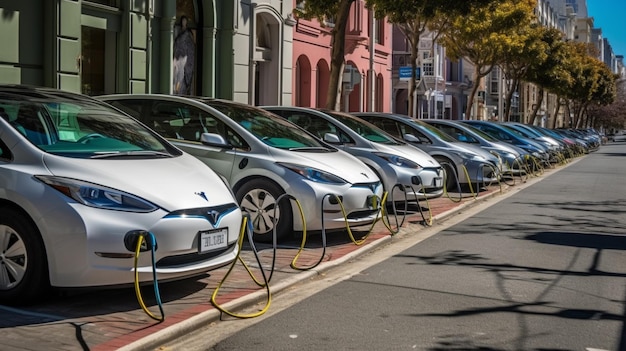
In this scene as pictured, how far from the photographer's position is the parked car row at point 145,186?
5.77 m

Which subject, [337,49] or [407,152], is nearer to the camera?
[407,152]

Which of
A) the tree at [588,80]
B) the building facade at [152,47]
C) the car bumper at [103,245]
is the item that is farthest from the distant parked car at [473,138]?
the tree at [588,80]

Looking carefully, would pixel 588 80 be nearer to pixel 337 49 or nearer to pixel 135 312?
pixel 337 49

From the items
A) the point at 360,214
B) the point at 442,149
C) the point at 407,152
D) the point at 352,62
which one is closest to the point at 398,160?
the point at 407,152

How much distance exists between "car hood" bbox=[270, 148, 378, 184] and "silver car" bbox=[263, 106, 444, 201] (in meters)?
1.79

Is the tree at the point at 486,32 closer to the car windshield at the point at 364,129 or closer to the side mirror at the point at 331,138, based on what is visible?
the car windshield at the point at 364,129

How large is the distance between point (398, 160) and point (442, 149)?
4.09 meters

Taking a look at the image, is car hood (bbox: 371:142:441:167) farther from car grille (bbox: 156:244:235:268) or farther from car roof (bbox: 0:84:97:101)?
car grille (bbox: 156:244:235:268)

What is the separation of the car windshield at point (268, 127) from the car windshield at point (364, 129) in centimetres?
270

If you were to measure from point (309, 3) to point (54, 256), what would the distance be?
13589mm

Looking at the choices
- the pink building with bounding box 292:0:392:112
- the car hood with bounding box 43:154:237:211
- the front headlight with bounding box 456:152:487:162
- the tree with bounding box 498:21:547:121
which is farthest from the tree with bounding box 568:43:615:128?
the car hood with bounding box 43:154:237:211

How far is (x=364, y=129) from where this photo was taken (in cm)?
1324

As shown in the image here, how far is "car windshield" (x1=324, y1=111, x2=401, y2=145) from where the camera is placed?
13.1 meters

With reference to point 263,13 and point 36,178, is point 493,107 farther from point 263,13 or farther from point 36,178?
point 36,178
